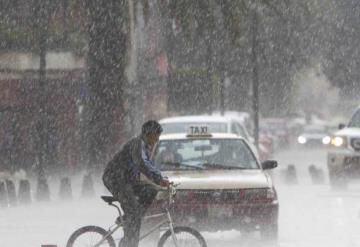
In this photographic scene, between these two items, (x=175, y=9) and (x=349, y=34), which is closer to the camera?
(x=175, y=9)

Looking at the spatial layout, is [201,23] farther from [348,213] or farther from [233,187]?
[233,187]

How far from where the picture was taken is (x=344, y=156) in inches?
1050

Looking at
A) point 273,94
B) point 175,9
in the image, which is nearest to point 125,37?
point 175,9

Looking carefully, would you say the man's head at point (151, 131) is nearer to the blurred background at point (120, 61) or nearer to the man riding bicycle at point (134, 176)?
the man riding bicycle at point (134, 176)

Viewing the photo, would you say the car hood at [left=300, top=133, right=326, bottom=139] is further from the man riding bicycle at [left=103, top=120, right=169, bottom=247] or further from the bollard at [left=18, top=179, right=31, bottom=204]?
the man riding bicycle at [left=103, top=120, right=169, bottom=247]

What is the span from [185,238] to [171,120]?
1117 cm

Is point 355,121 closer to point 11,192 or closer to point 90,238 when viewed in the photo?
→ point 11,192

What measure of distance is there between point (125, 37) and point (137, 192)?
1775cm

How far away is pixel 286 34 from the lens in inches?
2215

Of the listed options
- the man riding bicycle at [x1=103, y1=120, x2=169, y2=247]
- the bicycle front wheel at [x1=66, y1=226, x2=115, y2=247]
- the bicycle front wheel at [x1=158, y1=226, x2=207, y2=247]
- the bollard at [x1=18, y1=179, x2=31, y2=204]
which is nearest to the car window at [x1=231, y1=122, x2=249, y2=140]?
the bollard at [x1=18, y1=179, x2=31, y2=204]

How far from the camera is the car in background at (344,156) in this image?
26625 millimetres

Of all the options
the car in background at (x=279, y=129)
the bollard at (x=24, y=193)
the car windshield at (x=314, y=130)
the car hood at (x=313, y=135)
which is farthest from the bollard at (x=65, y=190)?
the car windshield at (x=314, y=130)

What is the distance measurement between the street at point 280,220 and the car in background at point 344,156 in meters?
0.37

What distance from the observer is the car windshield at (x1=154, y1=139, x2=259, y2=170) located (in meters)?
17.2
